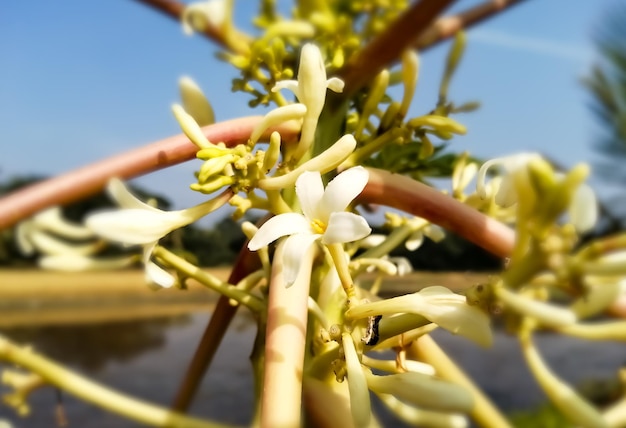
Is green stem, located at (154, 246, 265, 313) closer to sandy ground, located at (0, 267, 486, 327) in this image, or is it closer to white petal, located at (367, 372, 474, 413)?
white petal, located at (367, 372, 474, 413)

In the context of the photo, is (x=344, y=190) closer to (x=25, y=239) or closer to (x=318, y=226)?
(x=318, y=226)

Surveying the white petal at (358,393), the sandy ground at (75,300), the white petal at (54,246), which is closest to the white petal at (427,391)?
the white petal at (358,393)

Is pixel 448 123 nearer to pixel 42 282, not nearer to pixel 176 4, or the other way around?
pixel 176 4

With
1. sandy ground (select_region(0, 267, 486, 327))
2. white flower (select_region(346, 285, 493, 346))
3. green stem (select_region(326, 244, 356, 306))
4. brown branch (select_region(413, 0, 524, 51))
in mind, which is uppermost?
sandy ground (select_region(0, 267, 486, 327))

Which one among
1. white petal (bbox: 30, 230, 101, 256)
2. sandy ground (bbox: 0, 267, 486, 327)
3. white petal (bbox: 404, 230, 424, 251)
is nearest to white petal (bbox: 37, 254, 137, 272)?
white petal (bbox: 30, 230, 101, 256)

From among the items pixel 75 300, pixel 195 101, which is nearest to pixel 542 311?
pixel 195 101

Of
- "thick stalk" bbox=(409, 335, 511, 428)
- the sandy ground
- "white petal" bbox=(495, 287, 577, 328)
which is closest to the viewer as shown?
"white petal" bbox=(495, 287, 577, 328)

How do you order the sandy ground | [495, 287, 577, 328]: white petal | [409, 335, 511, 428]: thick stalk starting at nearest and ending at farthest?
[495, 287, 577, 328]: white petal, [409, 335, 511, 428]: thick stalk, the sandy ground
